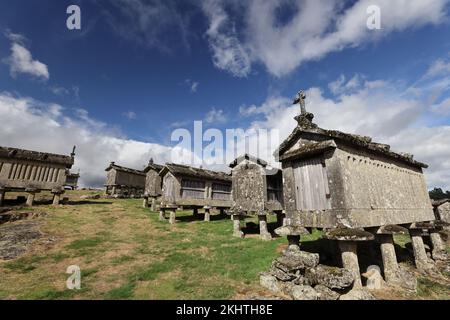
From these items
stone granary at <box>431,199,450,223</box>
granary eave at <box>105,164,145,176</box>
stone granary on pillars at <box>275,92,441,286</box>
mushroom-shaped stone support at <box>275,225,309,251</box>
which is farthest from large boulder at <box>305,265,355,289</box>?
granary eave at <box>105,164,145,176</box>

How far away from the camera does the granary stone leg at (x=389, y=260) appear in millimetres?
8844

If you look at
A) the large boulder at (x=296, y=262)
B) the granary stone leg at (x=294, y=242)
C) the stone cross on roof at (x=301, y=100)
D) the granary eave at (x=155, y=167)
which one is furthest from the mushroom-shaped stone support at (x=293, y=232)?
the granary eave at (x=155, y=167)

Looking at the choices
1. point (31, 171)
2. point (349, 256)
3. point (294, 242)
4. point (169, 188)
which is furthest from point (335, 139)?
point (31, 171)

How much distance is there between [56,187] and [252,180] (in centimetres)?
1821

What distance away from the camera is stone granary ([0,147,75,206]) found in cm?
1878

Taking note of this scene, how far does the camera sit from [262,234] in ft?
49.8

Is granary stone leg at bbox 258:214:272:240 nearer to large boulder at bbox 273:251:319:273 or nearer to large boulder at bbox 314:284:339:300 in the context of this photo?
large boulder at bbox 273:251:319:273

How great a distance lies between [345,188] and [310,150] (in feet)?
5.97

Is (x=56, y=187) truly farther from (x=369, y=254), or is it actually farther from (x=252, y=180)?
(x=369, y=254)

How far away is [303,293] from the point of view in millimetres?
6930

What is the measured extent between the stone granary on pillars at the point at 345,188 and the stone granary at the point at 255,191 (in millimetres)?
6122

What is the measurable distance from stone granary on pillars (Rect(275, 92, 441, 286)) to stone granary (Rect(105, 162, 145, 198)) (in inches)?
1183

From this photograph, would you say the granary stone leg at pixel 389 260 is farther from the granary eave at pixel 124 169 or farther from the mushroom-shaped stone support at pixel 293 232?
the granary eave at pixel 124 169
